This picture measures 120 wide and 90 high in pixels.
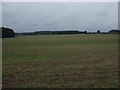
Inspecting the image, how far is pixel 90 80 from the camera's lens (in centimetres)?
676

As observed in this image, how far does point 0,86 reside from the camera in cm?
631

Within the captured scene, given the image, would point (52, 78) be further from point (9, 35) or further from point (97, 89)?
point (9, 35)

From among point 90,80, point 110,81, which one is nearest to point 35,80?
point 90,80

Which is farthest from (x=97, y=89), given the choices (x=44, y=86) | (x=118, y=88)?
(x=44, y=86)

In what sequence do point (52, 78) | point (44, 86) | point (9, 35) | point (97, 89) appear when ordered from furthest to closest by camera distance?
point (9, 35) → point (52, 78) → point (44, 86) → point (97, 89)

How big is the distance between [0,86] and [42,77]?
5.85 ft

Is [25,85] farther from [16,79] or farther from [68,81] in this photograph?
[68,81]

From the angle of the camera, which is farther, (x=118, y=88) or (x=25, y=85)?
(x=25, y=85)

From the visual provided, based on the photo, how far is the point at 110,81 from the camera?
21.5ft

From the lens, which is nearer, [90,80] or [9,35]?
[90,80]

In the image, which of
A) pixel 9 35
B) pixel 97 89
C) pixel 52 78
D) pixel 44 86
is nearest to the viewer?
pixel 97 89

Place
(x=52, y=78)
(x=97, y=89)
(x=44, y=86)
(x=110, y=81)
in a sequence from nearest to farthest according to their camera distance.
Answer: (x=97, y=89), (x=44, y=86), (x=110, y=81), (x=52, y=78)

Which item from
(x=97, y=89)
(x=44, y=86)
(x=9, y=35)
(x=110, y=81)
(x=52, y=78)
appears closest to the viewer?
(x=97, y=89)

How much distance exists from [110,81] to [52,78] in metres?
2.29
